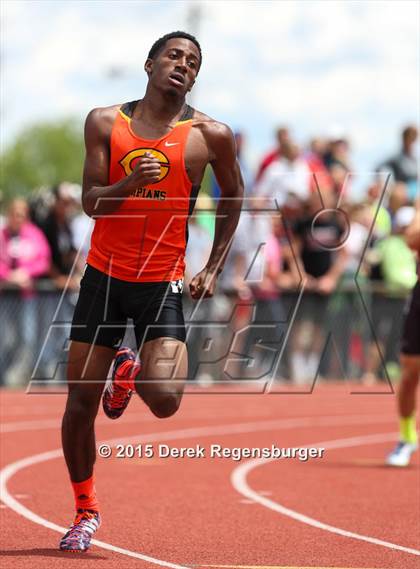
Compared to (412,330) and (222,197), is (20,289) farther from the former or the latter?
(222,197)

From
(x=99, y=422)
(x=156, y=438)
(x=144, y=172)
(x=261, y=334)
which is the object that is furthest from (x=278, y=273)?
(x=144, y=172)

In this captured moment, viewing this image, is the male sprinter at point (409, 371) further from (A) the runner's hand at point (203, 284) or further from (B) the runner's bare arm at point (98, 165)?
(B) the runner's bare arm at point (98, 165)

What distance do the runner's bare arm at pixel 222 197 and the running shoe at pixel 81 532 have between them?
4.15 ft

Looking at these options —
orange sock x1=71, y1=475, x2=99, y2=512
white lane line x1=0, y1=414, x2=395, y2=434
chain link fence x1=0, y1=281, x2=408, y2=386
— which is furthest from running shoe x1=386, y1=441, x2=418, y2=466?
chain link fence x1=0, y1=281, x2=408, y2=386

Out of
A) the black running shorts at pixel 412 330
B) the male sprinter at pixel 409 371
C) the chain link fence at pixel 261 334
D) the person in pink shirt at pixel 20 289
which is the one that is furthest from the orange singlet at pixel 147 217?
the person in pink shirt at pixel 20 289

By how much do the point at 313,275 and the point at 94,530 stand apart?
1192 cm

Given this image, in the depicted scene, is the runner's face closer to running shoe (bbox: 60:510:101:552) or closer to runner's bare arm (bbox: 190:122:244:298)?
runner's bare arm (bbox: 190:122:244:298)

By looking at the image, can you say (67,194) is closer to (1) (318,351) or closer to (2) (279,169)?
(2) (279,169)

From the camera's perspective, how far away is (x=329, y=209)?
17.9 meters

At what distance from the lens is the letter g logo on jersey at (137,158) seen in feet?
23.8

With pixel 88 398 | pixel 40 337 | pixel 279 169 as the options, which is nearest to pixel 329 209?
pixel 279 169

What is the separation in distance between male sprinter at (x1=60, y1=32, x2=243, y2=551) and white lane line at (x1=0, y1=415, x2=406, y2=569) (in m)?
0.58

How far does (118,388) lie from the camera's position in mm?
7617

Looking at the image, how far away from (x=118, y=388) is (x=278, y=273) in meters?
11.4
